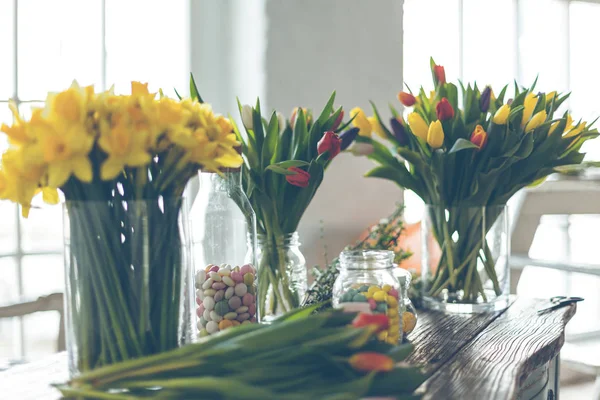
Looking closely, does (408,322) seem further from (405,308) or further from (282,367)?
(282,367)

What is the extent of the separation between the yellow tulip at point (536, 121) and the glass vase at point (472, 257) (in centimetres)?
16

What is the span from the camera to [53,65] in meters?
2.31

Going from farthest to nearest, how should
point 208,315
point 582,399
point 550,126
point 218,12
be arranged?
1. point 582,399
2. point 218,12
3. point 550,126
4. point 208,315

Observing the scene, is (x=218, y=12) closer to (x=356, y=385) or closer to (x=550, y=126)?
(x=550, y=126)

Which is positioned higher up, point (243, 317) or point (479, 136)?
point (479, 136)

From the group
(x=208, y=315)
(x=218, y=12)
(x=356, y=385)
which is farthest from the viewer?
(x=218, y=12)

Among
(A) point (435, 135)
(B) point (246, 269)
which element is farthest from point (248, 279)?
(A) point (435, 135)

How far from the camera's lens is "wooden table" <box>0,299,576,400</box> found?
864 millimetres

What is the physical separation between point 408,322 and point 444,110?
0.40 meters

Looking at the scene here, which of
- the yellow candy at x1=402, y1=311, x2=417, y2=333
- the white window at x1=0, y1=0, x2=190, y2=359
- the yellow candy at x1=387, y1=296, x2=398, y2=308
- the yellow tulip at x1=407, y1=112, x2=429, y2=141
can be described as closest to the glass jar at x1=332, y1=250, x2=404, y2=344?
the yellow candy at x1=387, y1=296, x2=398, y2=308

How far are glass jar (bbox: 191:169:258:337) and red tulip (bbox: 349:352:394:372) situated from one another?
0.37 meters

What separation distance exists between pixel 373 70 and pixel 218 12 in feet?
1.94

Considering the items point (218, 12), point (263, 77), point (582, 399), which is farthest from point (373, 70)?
point (582, 399)

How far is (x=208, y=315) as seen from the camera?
986mm
